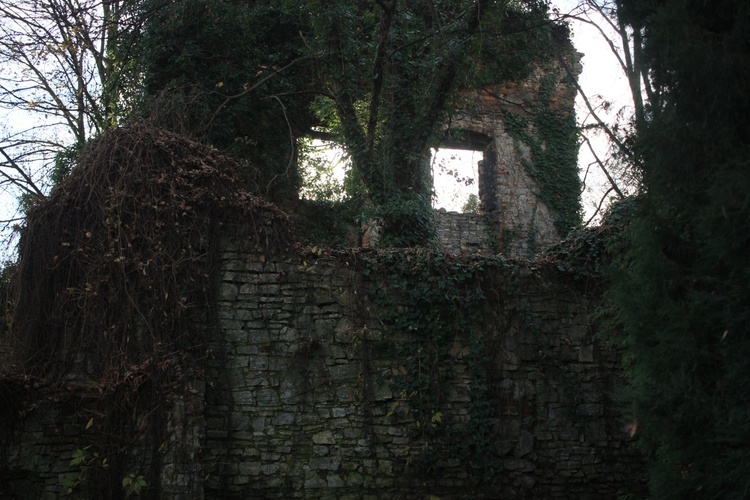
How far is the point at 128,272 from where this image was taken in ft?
18.9

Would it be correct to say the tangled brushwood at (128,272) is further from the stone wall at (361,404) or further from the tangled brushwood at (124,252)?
the stone wall at (361,404)

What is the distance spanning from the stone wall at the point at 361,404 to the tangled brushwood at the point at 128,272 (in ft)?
0.84

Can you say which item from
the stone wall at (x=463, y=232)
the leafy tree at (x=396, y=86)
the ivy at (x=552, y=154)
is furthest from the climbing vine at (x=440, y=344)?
the ivy at (x=552, y=154)

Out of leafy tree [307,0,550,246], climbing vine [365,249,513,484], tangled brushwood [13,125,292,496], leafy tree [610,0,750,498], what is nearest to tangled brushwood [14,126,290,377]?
tangled brushwood [13,125,292,496]

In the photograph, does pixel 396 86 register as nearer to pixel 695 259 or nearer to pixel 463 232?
pixel 463 232

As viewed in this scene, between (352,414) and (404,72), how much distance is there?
17.8ft

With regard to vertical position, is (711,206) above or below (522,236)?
Result: below

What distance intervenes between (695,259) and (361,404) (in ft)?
11.7

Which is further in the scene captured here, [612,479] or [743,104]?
[612,479]

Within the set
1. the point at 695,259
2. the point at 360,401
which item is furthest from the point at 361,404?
the point at 695,259

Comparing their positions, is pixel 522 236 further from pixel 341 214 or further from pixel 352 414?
pixel 352 414

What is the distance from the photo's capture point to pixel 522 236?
12492mm

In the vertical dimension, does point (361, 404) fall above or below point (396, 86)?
below

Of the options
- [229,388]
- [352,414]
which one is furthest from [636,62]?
[229,388]
